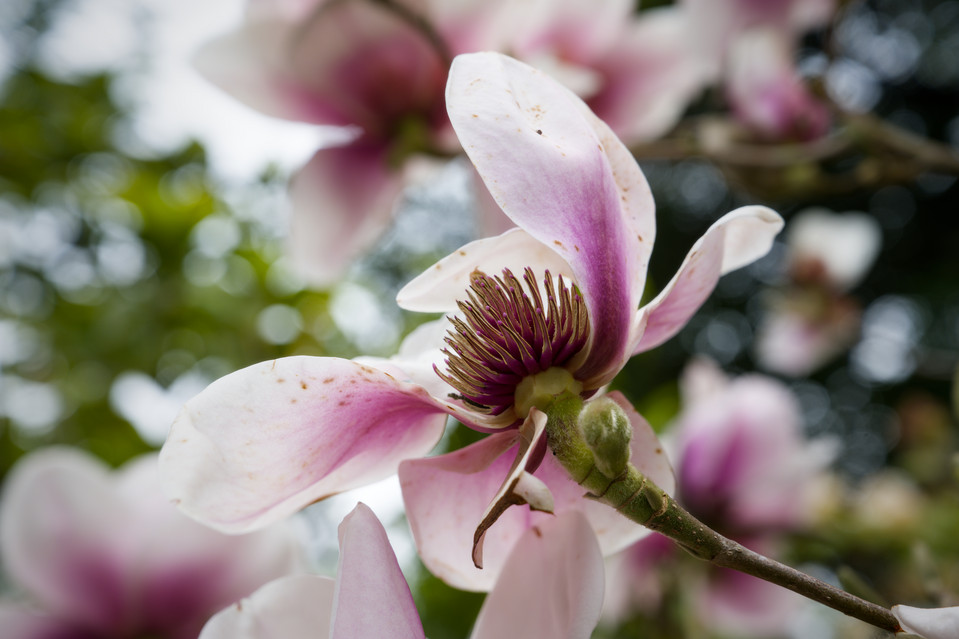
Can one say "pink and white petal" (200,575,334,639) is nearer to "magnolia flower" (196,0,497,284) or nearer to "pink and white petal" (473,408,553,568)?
"pink and white petal" (473,408,553,568)

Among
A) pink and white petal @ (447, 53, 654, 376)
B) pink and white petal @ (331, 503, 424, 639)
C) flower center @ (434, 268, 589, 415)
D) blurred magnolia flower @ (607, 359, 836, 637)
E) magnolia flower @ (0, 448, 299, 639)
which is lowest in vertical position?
blurred magnolia flower @ (607, 359, 836, 637)

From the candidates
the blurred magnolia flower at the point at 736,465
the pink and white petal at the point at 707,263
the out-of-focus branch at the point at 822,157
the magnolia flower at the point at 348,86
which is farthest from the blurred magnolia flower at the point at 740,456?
the pink and white petal at the point at 707,263

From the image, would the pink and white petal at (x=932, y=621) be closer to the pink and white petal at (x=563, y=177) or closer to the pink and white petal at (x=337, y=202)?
the pink and white petal at (x=563, y=177)

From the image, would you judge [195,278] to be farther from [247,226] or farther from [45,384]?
[45,384]

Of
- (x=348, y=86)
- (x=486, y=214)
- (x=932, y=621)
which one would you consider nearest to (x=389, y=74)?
(x=348, y=86)

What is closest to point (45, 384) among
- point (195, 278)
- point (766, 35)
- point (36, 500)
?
point (195, 278)

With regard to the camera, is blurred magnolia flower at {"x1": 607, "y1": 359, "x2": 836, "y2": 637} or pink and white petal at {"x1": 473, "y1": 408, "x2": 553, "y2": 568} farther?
blurred magnolia flower at {"x1": 607, "y1": 359, "x2": 836, "y2": 637}

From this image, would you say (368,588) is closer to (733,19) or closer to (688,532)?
(688,532)

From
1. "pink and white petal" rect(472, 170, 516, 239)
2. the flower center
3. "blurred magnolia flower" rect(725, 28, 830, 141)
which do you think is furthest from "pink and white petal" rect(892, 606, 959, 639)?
"blurred magnolia flower" rect(725, 28, 830, 141)
